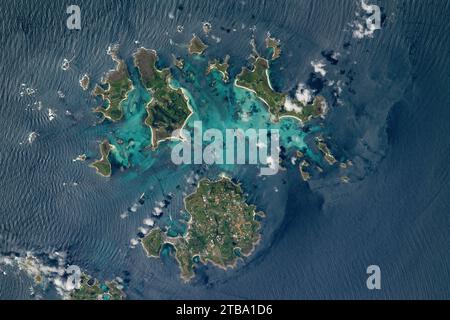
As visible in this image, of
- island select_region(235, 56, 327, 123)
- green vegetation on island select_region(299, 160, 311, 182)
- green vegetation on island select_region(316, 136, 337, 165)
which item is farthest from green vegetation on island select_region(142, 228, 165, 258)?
green vegetation on island select_region(316, 136, 337, 165)

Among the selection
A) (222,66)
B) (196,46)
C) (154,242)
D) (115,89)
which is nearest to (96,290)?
(154,242)

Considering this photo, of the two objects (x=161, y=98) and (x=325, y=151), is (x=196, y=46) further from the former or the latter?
(x=325, y=151)

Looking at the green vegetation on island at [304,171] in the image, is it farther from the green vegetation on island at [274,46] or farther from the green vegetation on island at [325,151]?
the green vegetation on island at [274,46]

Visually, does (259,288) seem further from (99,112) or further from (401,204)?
(99,112)

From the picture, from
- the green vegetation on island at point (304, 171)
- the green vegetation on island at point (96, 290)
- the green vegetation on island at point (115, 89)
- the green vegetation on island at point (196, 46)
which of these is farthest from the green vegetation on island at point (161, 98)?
the green vegetation on island at point (96, 290)

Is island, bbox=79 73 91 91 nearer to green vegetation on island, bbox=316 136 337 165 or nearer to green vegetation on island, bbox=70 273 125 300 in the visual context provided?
green vegetation on island, bbox=70 273 125 300

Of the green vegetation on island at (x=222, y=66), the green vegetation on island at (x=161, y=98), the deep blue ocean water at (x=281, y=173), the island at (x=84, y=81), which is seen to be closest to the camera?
the deep blue ocean water at (x=281, y=173)
